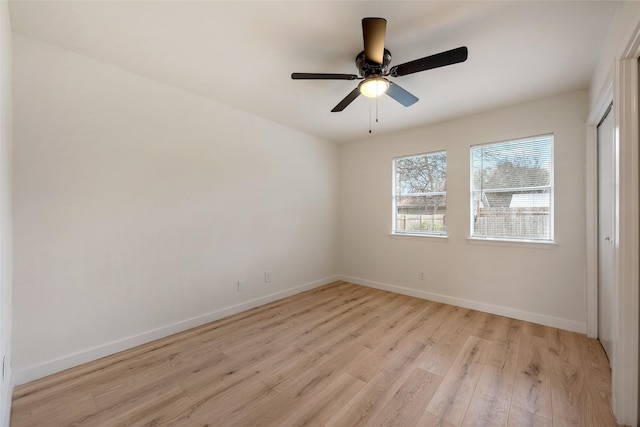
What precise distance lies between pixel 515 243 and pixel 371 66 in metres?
2.63

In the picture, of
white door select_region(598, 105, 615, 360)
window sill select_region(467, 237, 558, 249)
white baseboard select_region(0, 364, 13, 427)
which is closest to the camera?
white baseboard select_region(0, 364, 13, 427)

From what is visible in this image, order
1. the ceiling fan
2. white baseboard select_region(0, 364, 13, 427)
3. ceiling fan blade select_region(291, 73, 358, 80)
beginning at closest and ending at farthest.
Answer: white baseboard select_region(0, 364, 13, 427) → the ceiling fan → ceiling fan blade select_region(291, 73, 358, 80)

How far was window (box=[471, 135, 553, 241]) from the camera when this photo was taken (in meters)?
3.01

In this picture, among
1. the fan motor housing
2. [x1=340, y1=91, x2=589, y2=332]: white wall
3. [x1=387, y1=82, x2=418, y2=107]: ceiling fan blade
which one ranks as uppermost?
the fan motor housing

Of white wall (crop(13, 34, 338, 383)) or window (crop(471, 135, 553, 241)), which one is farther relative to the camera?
window (crop(471, 135, 553, 241))

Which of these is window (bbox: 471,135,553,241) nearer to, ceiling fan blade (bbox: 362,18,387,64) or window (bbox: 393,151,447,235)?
window (bbox: 393,151,447,235)

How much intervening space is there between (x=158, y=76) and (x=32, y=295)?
2077 mm

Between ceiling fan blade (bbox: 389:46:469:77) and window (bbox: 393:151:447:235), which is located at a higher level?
ceiling fan blade (bbox: 389:46:469:77)

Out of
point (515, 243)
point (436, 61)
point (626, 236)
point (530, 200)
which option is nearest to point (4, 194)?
point (436, 61)

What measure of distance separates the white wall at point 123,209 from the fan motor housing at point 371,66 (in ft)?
5.85

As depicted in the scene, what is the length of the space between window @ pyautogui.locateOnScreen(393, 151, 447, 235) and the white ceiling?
1.12 m

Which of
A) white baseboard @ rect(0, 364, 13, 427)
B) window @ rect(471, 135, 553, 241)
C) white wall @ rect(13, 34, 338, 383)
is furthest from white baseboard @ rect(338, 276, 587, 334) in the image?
white baseboard @ rect(0, 364, 13, 427)

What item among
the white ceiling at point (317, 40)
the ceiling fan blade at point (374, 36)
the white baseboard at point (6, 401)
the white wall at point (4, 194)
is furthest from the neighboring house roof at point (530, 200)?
the white baseboard at point (6, 401)

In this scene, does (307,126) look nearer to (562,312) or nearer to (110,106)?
(110,106)
